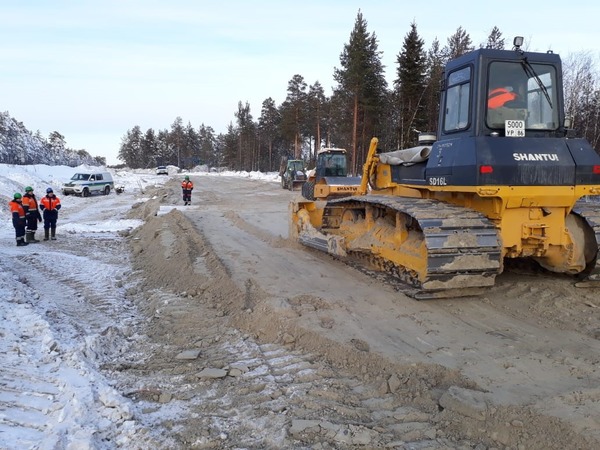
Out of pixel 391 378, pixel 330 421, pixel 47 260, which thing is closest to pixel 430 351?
pixel 391 378

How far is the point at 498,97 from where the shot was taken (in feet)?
19.9

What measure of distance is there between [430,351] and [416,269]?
164 centimetres

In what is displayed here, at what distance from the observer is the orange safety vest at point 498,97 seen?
6051mm

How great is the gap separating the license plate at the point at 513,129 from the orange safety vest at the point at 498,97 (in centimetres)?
27

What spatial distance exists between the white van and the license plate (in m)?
29.2

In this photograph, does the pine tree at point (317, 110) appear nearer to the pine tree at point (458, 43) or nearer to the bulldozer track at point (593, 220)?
the pine tree at point (458, 43)

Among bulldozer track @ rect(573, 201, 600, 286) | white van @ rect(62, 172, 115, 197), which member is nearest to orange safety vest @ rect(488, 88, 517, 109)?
bulldozer track @ rect(573, 201, 600, 286)

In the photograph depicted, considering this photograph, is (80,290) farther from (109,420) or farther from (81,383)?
Result: (109,420)

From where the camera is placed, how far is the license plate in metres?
5.94

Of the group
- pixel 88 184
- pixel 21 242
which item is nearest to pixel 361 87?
pixel 88 184

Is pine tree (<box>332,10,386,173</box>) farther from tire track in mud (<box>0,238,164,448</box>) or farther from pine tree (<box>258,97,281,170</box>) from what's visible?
pine tree (<box>258,97,281,170</box>)

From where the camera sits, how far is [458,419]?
3.54 meters

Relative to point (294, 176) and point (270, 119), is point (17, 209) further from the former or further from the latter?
point (270, 119)

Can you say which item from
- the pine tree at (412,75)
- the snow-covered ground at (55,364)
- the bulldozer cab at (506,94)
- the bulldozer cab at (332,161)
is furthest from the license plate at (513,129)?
the pine tree at (412,75)
